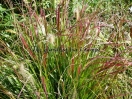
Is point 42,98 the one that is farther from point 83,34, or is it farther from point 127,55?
point 127,55

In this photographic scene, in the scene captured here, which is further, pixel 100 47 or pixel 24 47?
pixel 100 47

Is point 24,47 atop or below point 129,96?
atop

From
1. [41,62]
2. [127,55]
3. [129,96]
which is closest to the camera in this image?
[41,62]

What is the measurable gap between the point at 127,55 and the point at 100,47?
20 cm

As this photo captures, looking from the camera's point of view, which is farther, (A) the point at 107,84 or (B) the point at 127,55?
(B) the point at 127,55

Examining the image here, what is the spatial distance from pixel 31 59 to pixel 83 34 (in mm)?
398

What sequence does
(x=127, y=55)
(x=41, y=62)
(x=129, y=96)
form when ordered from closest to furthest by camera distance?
(x=41, y=62) < (x=129, y=96) < (x=127, y=55)

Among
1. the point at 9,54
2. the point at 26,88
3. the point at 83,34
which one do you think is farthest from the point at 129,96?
the point at 9,54

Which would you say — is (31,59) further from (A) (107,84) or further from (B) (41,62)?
(A) (107,84)

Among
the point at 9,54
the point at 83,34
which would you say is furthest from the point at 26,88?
the point at 83,34

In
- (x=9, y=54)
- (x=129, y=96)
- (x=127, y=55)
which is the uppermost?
(x=9, y=54)

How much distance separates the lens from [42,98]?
1.95 meters

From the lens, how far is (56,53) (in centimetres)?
211

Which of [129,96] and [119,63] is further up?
[119,63]
